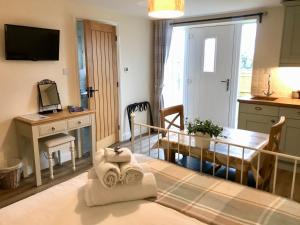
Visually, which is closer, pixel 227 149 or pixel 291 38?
pixel 227 149

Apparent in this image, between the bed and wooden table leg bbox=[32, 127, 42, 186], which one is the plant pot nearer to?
the bed

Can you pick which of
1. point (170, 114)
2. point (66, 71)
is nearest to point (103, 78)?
point (66, 71)

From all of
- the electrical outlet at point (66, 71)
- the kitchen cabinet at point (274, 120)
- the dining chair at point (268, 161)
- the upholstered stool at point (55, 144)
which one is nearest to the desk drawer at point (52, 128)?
the upholstered stool at point (55, 144)

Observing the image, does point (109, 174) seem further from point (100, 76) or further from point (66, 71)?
point (100, 76)

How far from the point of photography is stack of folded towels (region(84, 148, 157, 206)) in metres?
1.37

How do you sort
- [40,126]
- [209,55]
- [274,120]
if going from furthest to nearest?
1. [209,55]
2. [274,120]
3. [40,126]

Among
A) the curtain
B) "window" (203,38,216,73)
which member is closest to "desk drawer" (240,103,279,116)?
"window" (203,38,216,73)

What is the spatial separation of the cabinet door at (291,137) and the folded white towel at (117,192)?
2.52 meters

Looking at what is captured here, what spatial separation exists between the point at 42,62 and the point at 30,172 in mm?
1423

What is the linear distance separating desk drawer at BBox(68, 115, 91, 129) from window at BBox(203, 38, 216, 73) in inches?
99.2

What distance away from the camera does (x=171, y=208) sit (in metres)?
1.37

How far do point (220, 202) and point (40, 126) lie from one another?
2157 millimetres

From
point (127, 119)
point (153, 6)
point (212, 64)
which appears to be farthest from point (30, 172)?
point (212, 64)

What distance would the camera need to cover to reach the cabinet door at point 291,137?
10.4 feet
